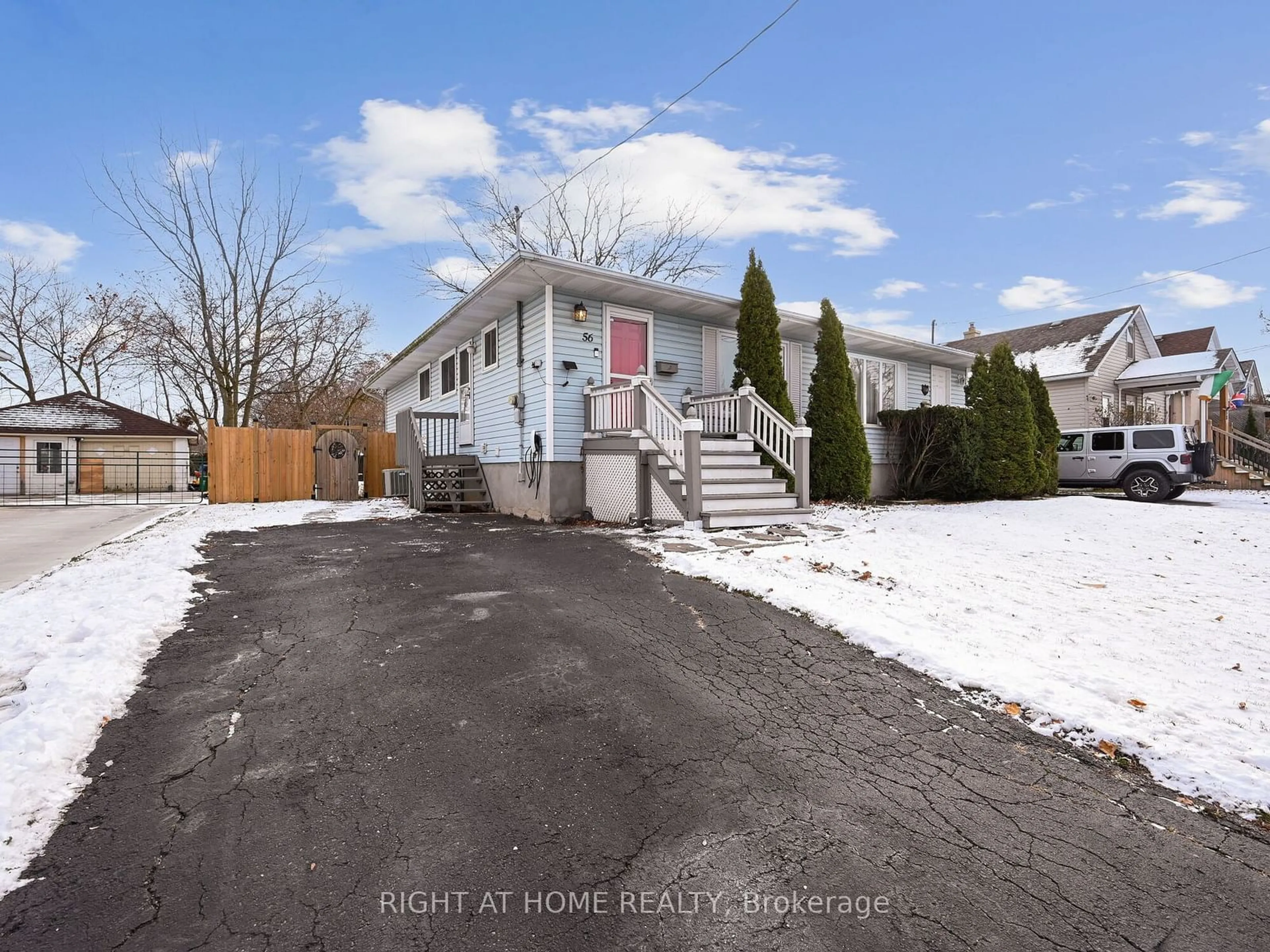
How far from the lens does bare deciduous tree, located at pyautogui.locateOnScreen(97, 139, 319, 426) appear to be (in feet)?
63.1

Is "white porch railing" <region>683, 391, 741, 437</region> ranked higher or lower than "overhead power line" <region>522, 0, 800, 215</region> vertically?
lower

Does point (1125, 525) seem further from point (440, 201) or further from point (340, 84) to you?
point (440, 201)

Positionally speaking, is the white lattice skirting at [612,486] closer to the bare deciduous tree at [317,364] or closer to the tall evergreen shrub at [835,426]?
the tall evergreen shrub at [835,426]

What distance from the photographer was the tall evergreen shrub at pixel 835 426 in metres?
11.2

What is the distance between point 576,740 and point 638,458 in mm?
6025

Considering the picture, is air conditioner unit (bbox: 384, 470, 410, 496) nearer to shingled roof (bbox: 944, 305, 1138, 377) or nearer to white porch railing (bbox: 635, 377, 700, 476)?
white porch railing (bbox: 635, 377, 700, 476)

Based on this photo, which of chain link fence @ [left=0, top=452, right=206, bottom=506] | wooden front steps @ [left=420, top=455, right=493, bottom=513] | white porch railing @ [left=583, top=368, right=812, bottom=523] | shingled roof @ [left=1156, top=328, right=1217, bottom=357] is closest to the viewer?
white porch railing @ [left=583, top=368, right=812, bottom=523]

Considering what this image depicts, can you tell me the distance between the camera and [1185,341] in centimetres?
2509

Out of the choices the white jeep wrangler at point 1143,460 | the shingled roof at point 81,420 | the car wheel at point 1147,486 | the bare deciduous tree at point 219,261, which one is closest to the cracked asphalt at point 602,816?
the white jeep wrangler at point 1143,460

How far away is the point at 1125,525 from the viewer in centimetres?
848

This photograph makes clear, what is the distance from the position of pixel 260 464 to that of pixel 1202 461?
851 inches

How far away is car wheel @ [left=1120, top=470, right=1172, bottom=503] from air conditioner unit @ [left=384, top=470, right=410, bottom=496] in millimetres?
16886

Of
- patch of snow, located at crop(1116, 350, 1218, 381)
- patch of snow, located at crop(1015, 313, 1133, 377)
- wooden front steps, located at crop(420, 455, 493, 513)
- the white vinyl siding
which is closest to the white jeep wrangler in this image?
patch of snow, located at crop(1116, 350, 1218, 381)

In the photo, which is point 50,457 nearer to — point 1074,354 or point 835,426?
point 835,426
